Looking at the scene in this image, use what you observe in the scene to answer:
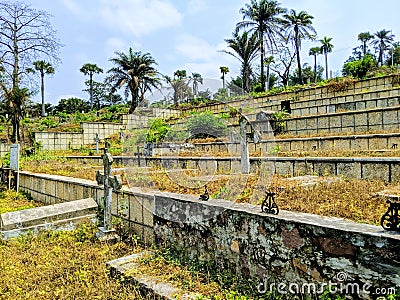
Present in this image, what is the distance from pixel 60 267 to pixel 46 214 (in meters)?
1.68

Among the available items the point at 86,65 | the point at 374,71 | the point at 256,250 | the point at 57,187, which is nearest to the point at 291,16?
the point at 374,71

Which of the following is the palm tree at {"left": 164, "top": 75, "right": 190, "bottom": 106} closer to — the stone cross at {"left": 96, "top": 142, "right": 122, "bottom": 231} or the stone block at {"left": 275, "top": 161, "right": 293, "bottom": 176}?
the stone cross at {"left": 96, "top": 142, "right": 122, "bottom": 231}

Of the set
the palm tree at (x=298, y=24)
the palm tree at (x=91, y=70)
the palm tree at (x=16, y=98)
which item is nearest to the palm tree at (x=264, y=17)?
the palm tree at (x=298, y=24)

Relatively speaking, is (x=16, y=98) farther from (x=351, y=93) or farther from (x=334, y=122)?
(x=351, y=93)

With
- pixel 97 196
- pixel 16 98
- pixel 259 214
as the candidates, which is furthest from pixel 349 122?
pixel 16 98

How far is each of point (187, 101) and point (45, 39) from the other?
13430mm

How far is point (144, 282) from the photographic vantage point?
3271mm

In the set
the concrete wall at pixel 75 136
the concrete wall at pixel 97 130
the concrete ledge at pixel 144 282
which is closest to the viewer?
the concrete ledge at pixel 144 282

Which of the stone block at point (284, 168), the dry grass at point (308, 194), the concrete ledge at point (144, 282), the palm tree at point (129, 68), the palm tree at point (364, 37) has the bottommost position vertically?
the concrete ledge at point (144, 282)

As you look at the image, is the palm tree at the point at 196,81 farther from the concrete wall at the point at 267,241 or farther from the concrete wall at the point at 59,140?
the concrete wall at the point at 59,140

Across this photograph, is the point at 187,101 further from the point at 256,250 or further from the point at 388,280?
the point at 388,280

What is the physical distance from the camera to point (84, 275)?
3721 millimetres

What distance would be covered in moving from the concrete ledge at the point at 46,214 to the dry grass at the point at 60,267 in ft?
0.73

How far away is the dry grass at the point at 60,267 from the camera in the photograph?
3.40 m
